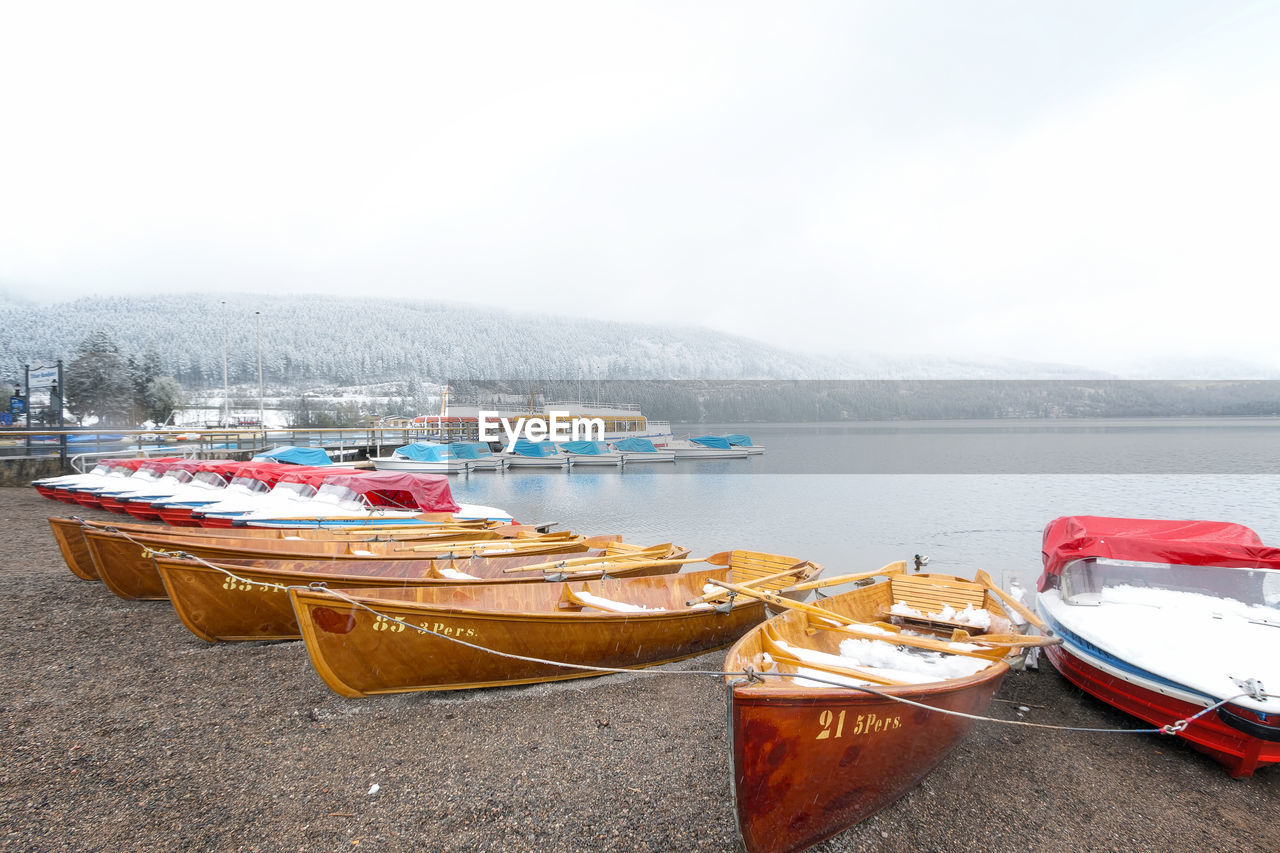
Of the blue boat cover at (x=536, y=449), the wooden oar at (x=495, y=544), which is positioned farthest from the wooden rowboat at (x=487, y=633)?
the blue boat cover at (x=536, y=449)

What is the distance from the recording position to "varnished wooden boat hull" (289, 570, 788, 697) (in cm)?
664

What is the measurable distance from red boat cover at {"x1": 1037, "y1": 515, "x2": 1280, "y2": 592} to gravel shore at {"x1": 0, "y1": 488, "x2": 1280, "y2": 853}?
6.16ft

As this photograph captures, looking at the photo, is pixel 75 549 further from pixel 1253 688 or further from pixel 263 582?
pixel 1253 688

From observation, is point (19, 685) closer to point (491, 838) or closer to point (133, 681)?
point (133, 681)

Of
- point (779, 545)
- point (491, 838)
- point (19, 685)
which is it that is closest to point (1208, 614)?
point (491, 838)

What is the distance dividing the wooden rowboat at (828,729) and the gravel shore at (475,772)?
1.75 feet

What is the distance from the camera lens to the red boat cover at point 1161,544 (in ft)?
26.0

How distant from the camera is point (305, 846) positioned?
15.5 feet

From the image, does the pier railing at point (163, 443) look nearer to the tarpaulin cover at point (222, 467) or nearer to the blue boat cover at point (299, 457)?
the blue boat cover at point (299, 457)

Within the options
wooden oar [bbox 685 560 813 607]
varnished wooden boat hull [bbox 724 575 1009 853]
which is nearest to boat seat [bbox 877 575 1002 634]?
wooden oar [bbox 685 560 813 607]

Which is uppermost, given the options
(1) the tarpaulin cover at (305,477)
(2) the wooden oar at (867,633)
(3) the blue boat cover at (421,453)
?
(1) the tarpaulin cover at (305,477)

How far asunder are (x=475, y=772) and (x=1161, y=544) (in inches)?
349

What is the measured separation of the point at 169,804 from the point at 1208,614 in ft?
36.1

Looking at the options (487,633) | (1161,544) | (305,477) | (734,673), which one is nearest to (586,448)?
(305,477)
